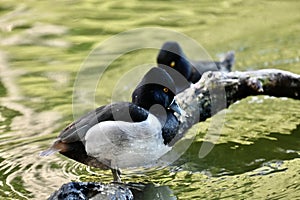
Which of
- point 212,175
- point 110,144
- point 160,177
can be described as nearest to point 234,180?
point 212,175

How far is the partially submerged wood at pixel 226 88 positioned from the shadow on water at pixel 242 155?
0.41 meters

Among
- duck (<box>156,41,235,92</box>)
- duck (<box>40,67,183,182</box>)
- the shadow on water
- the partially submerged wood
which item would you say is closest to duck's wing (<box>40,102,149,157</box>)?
duck (<box>40,67,183,182</box>)

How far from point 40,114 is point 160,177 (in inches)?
93.2

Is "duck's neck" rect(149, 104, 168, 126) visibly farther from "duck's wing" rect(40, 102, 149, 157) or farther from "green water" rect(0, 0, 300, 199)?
"green water" rect(0, 0, 300, 199)

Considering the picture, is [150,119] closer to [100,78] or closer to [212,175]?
[212,175]

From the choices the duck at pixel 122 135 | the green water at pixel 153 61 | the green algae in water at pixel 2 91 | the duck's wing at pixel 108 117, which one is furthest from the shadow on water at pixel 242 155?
the green algae in water at pixel 2 91

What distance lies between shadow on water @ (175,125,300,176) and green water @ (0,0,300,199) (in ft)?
0.03

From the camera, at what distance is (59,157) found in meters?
7.41

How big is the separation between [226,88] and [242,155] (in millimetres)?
783

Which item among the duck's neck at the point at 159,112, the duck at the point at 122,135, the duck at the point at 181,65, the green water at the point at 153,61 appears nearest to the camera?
the duck at the point at 122,135

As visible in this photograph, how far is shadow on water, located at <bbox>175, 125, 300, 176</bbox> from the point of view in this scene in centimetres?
711

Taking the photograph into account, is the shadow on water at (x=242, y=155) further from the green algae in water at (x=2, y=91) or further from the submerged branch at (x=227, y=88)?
the green algae in water at (x=2, y=91)

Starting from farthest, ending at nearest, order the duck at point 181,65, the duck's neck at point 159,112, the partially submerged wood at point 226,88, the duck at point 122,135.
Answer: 1. the duck at point 181,65
2. the partially submerged wood at point 226,88
3. the duck's neck at point 159,112
4. the duck at point 122,135

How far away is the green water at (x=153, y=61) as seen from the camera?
6809 millimetres
